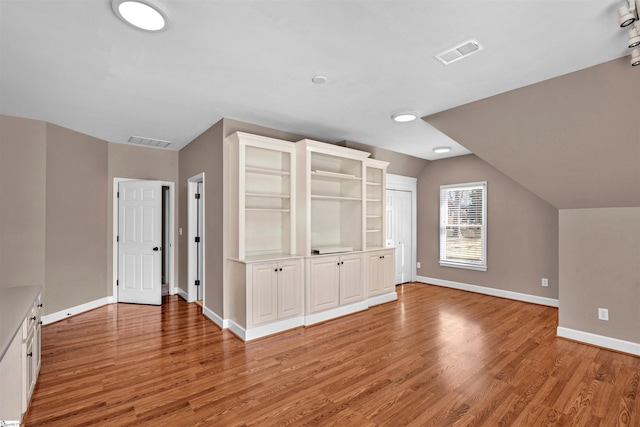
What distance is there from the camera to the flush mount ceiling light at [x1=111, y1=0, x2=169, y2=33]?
1.83m

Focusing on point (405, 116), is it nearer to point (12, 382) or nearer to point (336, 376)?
point (336, 376)

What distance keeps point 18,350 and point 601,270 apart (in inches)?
211

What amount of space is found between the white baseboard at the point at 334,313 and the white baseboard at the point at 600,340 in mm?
2463

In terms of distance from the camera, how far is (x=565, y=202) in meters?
3.60

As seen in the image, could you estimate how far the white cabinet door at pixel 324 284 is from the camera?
4.14 m

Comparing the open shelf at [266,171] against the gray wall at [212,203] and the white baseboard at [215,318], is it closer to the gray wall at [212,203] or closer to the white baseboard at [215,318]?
the gray wall at [212,203]

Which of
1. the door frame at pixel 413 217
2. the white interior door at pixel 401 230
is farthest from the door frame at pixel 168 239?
the door frame at pixel 413 217

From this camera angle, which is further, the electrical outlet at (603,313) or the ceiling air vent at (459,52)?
the electrical outlet at (603,313)

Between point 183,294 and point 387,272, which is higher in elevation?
point 387,272

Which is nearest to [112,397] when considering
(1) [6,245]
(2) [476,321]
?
(1) [6,245]

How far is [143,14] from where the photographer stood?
1929mm

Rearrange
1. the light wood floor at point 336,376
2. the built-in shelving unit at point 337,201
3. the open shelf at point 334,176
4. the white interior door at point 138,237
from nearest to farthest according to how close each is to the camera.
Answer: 1. the light wood floor at point 336,376
2. the open shelf at point 334,176
3. the built-in shelving unit at point 337,201
4. the white interior door at point 138,237

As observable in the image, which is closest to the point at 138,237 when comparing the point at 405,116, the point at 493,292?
the point at 405,116

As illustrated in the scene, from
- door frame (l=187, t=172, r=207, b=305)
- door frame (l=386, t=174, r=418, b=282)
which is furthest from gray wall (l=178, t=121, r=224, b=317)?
door frame (l=386, t=174, r=418, b=282)
